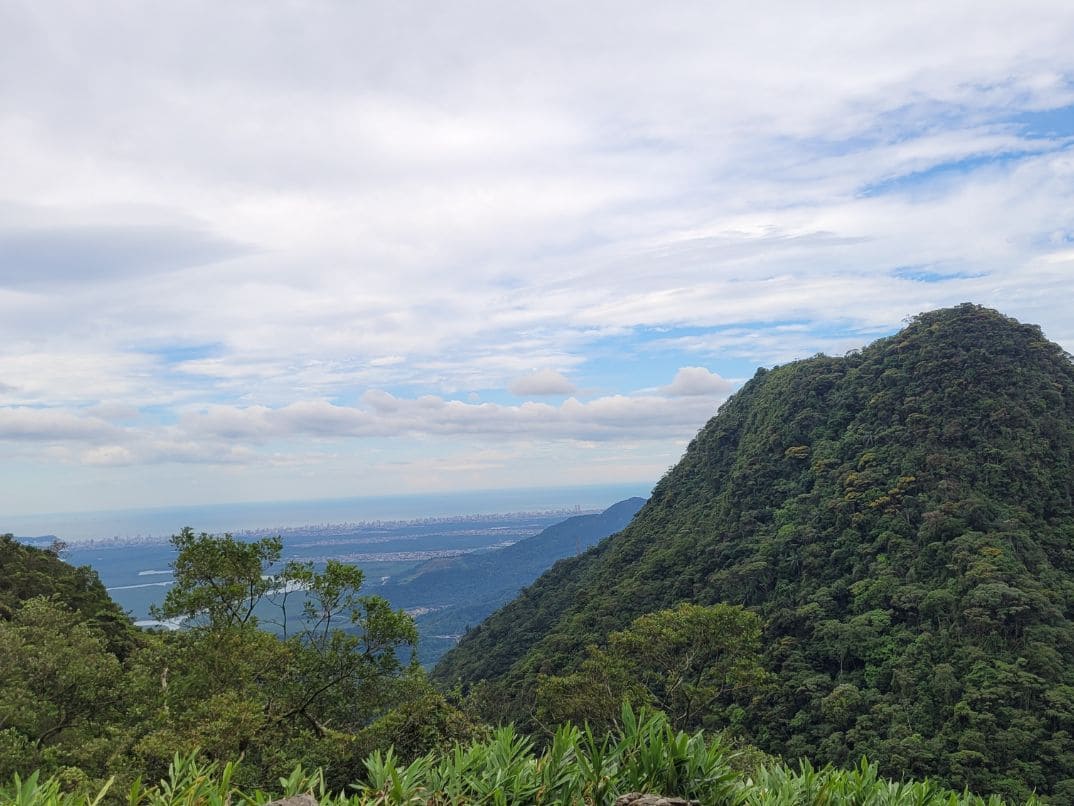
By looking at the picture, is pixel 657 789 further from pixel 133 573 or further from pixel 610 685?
pixel 133 573

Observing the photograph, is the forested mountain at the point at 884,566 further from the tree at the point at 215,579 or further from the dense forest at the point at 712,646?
the tree at the point at 215,579

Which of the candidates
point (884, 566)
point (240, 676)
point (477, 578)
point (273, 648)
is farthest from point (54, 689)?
point (477, 578)

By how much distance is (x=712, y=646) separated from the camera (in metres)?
18.8

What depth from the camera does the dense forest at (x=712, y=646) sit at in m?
4.25

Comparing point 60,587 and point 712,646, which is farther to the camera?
point 60,587

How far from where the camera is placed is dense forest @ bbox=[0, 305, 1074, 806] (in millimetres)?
4254

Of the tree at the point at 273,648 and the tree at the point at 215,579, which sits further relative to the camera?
the tree at the point at 215,579

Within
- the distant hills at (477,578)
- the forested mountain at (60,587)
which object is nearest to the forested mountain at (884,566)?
the forested mountain at (60,587)

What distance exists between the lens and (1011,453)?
33312 mm

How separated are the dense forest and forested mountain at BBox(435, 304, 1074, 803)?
13 cm

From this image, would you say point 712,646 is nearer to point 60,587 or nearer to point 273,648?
point 273,648

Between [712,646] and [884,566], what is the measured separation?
16315 mm

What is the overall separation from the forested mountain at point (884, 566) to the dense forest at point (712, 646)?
0.13m

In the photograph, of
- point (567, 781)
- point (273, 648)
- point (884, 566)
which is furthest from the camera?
point (884, 566)
